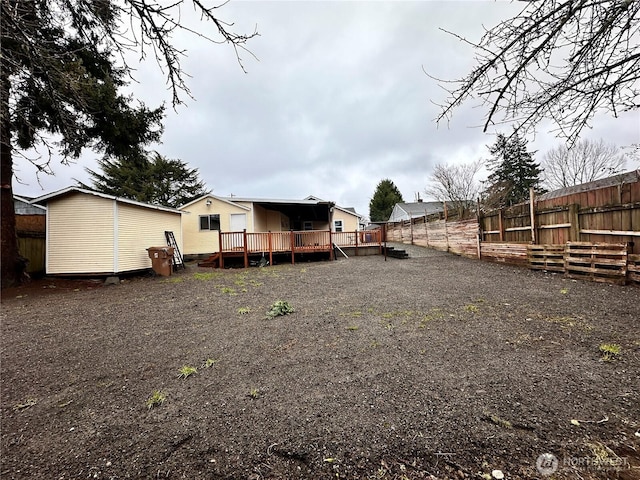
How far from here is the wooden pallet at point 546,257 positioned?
22.9 ft

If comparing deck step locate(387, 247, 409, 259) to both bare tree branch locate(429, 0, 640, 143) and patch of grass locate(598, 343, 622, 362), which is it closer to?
patch of grass locate(598, 343, 622, 362)

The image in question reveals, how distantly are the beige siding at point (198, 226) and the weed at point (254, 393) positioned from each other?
42.0 feet

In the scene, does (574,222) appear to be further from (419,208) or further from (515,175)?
(419,208)

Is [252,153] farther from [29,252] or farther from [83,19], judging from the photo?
[83,19]

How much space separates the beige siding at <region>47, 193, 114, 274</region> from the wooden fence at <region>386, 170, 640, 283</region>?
514 inches

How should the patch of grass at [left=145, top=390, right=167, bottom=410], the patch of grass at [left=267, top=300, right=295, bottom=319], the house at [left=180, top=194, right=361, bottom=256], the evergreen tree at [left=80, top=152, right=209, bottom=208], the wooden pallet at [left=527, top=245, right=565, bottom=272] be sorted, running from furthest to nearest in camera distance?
the evergreen tree at [left=80, top=152, right=209, bottom=208], the house at [left=180, top=194, right=361, bottom=256], the wooden pallet at [left=527, top=245, right=565, bottom=272], the patch of grass at [left=267, top=300, right=295, bottom=319], the patch of grass at [left=145, top=390, right=167, bottom=410]

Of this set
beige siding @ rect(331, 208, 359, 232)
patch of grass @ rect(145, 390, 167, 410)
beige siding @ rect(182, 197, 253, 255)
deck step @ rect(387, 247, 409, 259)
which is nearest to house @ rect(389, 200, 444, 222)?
beige siding @ rect(331, 208, 359, 232)

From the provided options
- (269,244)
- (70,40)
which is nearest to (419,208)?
(269,244)

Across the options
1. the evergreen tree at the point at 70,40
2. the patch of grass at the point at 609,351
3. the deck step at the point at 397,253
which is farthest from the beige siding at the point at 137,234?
the patch of grass at the point at 609,351

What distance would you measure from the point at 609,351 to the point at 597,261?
4688 millimetres

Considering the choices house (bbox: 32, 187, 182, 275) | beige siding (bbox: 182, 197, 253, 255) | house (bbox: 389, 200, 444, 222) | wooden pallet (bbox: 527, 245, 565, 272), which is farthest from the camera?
house (bbox: 389, 200, 444, 222)

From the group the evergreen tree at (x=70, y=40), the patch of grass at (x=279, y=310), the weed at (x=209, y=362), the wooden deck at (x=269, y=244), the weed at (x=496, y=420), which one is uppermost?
the evergreen tree at (x=70, y=40)

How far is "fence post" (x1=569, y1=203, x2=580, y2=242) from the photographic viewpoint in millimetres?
6664

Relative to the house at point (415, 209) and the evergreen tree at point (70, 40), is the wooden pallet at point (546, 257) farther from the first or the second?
the house at point (415, 209)
